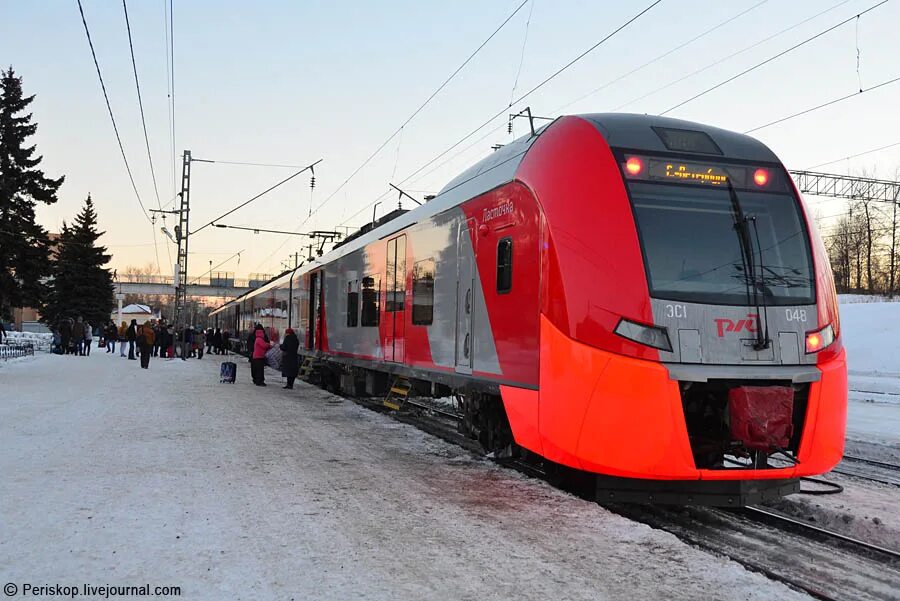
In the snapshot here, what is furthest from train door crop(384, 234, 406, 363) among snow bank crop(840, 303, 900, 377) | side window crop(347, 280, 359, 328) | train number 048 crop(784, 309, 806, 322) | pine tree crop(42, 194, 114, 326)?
pine tree crop(42, 194, 114, 326)

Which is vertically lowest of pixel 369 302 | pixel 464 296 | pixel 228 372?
pixel 228 372

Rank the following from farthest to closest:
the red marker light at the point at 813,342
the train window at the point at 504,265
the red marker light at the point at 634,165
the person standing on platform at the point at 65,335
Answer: the person standing on platform at the point at 65,335 → the train window at the point at 504,265 → the red marker light at the point at 634,165 → the red marker light at the point at 813,342

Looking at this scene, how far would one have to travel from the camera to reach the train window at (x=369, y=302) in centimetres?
1251

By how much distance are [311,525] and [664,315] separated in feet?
10.0

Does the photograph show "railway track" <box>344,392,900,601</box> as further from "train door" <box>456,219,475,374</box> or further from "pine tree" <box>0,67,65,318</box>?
"pine tree" <box>0,67,65,318</box>

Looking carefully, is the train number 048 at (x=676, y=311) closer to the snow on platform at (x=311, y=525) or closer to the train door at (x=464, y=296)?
the snow on platform at (x=311, y=525)

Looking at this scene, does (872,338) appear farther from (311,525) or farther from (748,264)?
(311,525)

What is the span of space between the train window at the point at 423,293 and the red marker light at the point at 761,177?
4225 mm

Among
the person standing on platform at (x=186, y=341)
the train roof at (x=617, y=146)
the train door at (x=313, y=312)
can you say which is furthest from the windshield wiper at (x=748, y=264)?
the person standing on platform at (x=186, y=341)

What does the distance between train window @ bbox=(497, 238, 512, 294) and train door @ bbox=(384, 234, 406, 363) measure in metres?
3.43

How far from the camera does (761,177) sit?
6.57 metres

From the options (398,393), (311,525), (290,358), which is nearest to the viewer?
(311,525)

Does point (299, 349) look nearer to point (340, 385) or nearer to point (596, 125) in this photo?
point (340, 385)

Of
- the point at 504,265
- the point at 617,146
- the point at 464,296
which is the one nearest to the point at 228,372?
the point at 464,296
